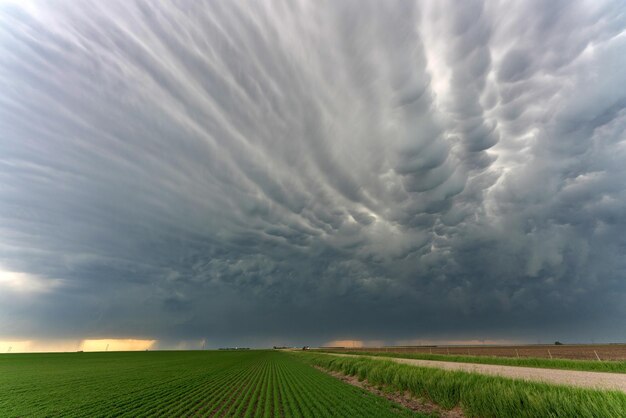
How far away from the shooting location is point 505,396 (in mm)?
15508

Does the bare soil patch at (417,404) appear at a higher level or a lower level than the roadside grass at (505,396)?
lower

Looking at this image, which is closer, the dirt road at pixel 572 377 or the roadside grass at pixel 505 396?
the roadside grass at pixel 505 396

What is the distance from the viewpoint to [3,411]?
78.5ft

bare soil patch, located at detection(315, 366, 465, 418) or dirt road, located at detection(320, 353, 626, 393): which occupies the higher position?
dirt road, located at detection(320, 353, 626, 393)

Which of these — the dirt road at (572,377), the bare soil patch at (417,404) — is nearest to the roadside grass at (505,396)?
the bare soil patch at (417,404)

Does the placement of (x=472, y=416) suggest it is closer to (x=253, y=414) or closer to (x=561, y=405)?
(x=561, y=405)

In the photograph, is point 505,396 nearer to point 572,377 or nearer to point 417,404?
point 417,404

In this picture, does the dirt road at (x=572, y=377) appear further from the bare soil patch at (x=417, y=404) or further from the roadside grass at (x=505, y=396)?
the bare soil patch at (x=417, y=404)

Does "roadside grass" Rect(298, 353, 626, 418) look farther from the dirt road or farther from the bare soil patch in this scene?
the dirt road

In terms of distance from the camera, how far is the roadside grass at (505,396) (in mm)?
11852

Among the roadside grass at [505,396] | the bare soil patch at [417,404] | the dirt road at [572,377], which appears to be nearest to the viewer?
the roadside grass at [505,396]

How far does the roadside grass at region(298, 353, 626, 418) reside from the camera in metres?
11.9

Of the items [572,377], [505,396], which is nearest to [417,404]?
[505,396]

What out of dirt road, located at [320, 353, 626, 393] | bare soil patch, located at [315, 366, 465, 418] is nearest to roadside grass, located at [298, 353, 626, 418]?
bare soil patch, located at [315, 366, 465, 418]
